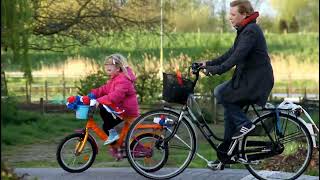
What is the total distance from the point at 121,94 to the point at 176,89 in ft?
2.72

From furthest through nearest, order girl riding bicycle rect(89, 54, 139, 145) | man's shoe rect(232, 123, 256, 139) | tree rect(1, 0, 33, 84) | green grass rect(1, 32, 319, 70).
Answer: green grass rect(1, 32, 319, 70) < girl riding bicycle rect(89, 54, 139, 145) < man's shoe rect(232, 123, 256, 139) < tree rect(1, 0, 33, 84)

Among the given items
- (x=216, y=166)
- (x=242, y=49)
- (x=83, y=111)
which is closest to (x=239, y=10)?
(x=242, y=49)

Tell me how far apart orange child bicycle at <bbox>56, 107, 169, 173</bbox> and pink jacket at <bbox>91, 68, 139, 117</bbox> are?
0.41ft

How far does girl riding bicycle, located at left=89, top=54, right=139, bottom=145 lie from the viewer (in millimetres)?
7836

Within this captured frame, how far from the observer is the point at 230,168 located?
8578 millimetres

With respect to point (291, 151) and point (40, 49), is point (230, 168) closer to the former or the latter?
point (291, 151)

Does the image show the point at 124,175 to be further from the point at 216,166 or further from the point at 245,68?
the point at 245,68

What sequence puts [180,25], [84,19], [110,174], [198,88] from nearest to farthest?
[110,174] → [84,19] → [198,88] → [180,25]

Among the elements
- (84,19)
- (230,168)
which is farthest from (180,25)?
(230,168)

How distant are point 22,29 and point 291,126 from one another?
3.40 metres

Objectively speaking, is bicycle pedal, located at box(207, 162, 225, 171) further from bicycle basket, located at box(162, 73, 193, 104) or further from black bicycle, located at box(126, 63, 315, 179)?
bicycle basket, located at box(162, 73, 193, 104)

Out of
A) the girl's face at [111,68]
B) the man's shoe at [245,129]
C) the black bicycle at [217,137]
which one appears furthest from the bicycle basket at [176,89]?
the girl's face at [111,68]

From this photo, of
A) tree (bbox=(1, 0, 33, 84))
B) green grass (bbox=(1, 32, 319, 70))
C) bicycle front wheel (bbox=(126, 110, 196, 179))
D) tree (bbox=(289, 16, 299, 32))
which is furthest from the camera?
tree (bbox=(289, 16, 299, 32))

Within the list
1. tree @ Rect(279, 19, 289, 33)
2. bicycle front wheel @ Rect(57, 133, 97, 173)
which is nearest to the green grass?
bicycle front wheel @ Rect(57, 133, 97, 173)
